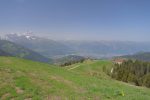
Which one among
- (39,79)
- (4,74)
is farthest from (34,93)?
(4,74)

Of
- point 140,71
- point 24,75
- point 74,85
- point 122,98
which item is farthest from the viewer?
point 140,71

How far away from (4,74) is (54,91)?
29.0 ft

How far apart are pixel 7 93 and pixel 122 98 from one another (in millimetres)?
11460

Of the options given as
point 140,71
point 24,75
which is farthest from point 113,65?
point 24,75

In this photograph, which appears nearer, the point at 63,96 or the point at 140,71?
the point at 63,96

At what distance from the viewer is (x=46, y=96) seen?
24.5 metres

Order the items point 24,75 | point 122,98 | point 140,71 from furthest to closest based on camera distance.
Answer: point 140,71 < point 24,75 < point 122,98

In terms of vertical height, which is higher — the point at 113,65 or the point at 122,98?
the point at 122,98

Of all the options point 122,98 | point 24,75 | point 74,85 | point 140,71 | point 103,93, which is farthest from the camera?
point 140,71

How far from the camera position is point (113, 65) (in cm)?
16338

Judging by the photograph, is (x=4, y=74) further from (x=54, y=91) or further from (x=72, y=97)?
(x=72, y=97)

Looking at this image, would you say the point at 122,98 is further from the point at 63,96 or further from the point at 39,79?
the point at 39,79

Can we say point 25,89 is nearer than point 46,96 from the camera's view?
No

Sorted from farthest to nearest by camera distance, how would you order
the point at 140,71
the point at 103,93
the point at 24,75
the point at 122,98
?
the point at 140,71
the point at 24,75
the point at 103,93
the point at 122,98
